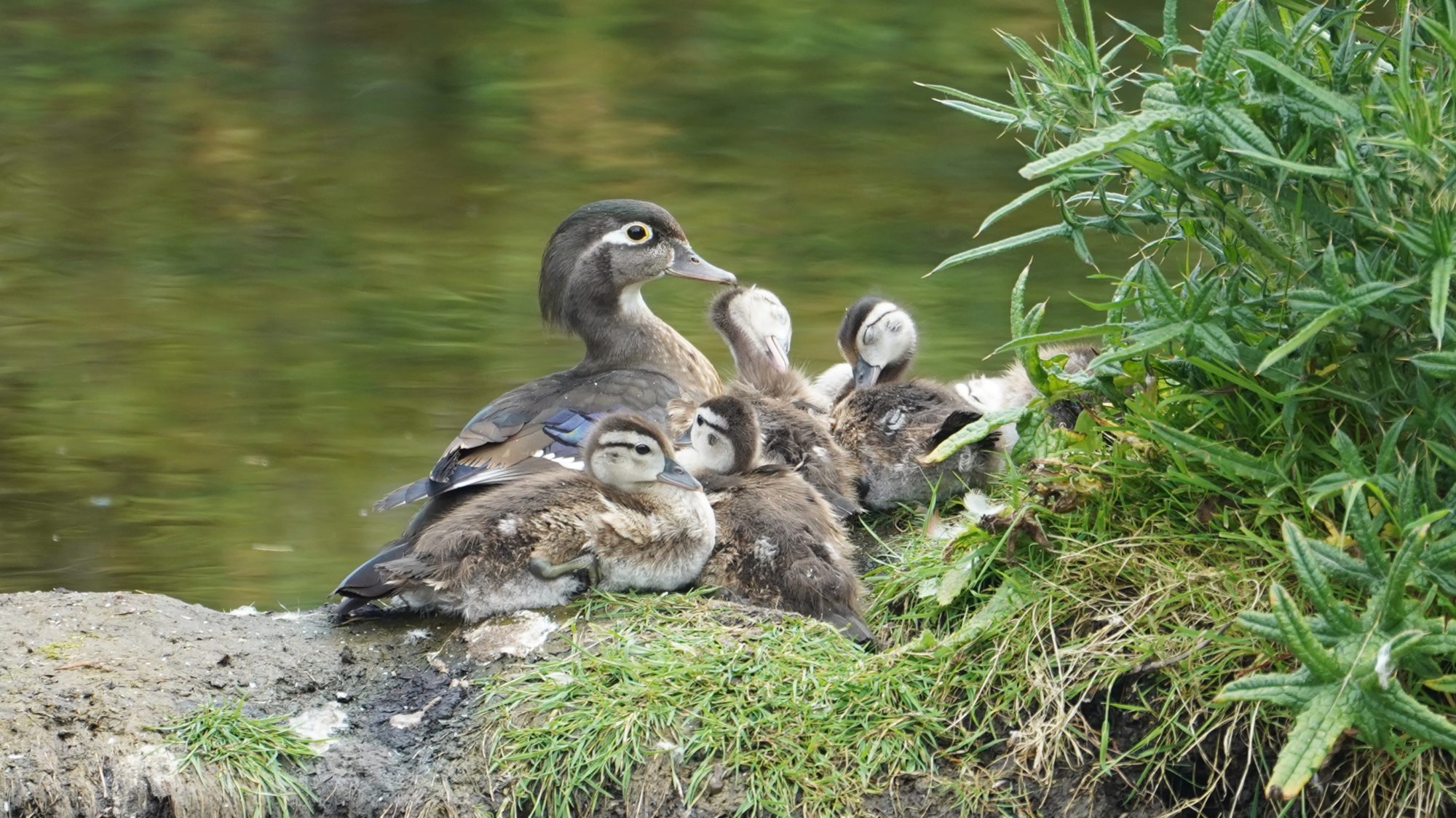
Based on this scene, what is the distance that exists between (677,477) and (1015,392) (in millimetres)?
1248

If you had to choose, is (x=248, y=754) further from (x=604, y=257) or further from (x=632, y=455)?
(x=604, y=257)

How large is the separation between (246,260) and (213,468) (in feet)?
7.20

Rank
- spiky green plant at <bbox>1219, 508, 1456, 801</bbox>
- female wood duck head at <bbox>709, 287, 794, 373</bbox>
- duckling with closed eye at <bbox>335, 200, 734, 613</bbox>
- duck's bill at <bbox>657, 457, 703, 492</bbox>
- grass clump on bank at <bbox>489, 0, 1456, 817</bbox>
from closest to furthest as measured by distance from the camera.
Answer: spiky green plant at <bbox>1219, 508, 1456, 801</bbox> → grass clump on bank at <bbox>489, 0, 1456, 817</bbox> → duck's bill at <bbox>657, 457, 703, 492</bbox> → duckling with closed eye at <bbox>335, 200, 734, 613</bbox> → female wood duck head at <bbox>709, 287, 794, 373</bbox>

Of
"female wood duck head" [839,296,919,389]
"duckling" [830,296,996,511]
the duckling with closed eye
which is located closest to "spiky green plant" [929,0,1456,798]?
"duckling" [830,296,996,511]

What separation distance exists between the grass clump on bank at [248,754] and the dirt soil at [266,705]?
0.09ft

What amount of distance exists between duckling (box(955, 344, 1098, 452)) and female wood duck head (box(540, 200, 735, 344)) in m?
1.25

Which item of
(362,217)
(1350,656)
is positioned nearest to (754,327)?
(1350,656)

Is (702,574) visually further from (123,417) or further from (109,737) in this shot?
(123,417)

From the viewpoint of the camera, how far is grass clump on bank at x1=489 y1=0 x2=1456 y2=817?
124 inches

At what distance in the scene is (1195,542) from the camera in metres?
3.66

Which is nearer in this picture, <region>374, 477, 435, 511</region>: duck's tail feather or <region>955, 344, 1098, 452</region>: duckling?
<region>955, 344, 1098, 452</region>: duckling

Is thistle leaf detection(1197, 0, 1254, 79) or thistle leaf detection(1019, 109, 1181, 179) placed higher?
thistle leaf detection(1197, 0, 1254, 79)

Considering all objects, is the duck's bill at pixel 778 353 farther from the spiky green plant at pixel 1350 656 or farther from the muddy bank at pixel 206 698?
the spiky green plant at pixel 1350 656

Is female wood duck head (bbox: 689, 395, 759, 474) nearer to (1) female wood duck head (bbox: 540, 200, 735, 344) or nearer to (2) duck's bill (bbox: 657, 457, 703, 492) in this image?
(2) duck's bill (bbox: 657, 457, 703, 492)
